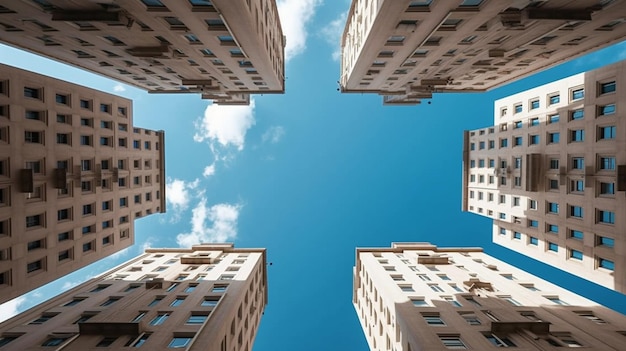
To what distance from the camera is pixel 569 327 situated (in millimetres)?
27266

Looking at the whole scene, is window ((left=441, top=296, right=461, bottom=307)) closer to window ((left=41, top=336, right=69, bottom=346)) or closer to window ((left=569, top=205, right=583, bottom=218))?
window ((left=569, top=205, right=583, bottom=218))

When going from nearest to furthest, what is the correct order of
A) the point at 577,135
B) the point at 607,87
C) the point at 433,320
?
the point at 607,87 < the point at 433,320 < the point at 577,135

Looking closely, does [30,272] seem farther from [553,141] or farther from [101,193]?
[553,141]

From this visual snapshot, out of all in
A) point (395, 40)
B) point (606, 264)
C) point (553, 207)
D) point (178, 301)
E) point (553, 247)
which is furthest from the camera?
point (553, 247)

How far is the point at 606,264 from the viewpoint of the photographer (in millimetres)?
27797

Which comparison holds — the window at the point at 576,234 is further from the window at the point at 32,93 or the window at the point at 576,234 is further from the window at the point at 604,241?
the window at the point at 32,93

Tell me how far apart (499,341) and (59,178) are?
137 ft

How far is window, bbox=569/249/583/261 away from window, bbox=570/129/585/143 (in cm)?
1204

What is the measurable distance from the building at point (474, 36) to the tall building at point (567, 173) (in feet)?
17.4

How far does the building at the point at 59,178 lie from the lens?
2252 cm

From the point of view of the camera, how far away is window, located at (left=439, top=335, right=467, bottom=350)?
25.1m

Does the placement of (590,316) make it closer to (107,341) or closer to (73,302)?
(107,341)

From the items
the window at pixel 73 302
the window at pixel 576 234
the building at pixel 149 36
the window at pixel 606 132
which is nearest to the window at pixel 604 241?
the window at pixel 576 234

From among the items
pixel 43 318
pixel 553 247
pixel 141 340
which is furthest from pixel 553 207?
pixel 43 318
